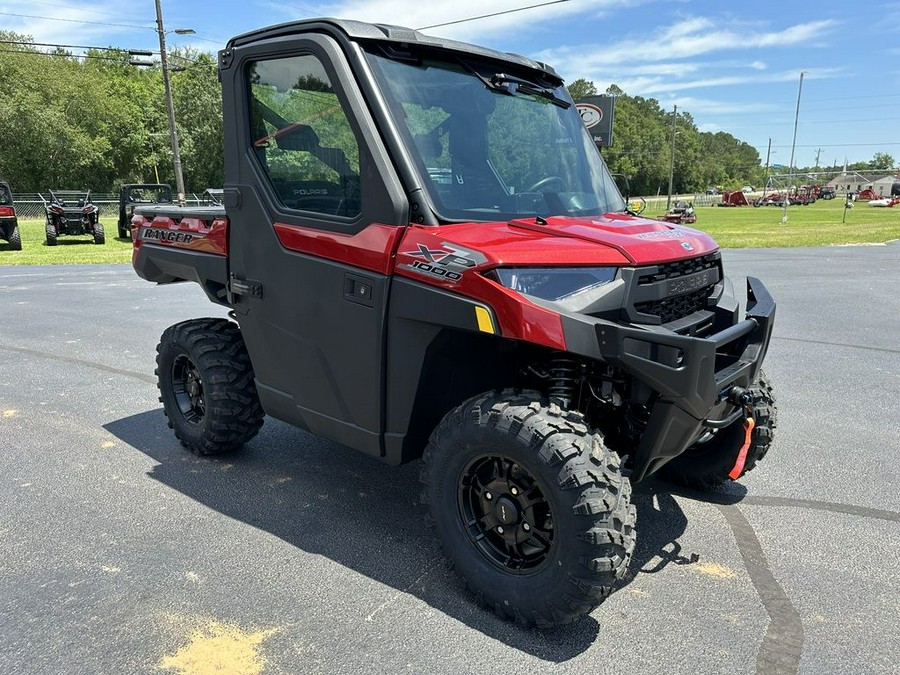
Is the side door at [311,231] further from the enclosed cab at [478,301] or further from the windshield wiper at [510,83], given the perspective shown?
the windshield wiper at [510,83]

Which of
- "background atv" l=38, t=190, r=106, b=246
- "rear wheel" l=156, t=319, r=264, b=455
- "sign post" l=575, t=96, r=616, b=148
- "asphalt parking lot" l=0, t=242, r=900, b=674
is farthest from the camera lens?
"background atv" l=38, t=190, r=106, b=246

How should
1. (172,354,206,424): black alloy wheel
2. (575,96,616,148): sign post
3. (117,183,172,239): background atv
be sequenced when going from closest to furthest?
(172,354,206,424): black alloy wheel → (575,96,616,148): sign post → (117,183,172,239): background atv

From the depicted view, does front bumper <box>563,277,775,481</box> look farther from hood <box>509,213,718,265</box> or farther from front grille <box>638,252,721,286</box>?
hood <box>509,213,718,265</box>

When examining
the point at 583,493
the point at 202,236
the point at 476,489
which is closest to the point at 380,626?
the point at 476,489

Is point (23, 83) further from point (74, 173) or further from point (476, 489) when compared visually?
point (476, 489)

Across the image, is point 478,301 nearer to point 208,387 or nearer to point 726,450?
point 726,450

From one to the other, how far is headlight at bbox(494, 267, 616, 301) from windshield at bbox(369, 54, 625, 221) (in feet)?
1.54

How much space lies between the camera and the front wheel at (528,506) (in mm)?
2434

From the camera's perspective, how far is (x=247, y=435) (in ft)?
13.8

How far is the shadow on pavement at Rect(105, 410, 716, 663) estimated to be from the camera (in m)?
2.76

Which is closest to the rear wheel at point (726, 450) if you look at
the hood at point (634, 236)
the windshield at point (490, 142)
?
the hood at point (634, 236)

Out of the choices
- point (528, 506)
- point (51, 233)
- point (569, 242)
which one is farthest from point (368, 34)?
point (51, 233)

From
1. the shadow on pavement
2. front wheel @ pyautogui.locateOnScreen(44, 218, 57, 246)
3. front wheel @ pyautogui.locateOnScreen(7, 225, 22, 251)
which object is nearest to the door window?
the shadow on pavement

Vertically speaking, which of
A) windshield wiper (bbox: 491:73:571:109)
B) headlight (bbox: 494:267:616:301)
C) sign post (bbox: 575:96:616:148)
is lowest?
headlight (bbox: 494:267:616:301)
